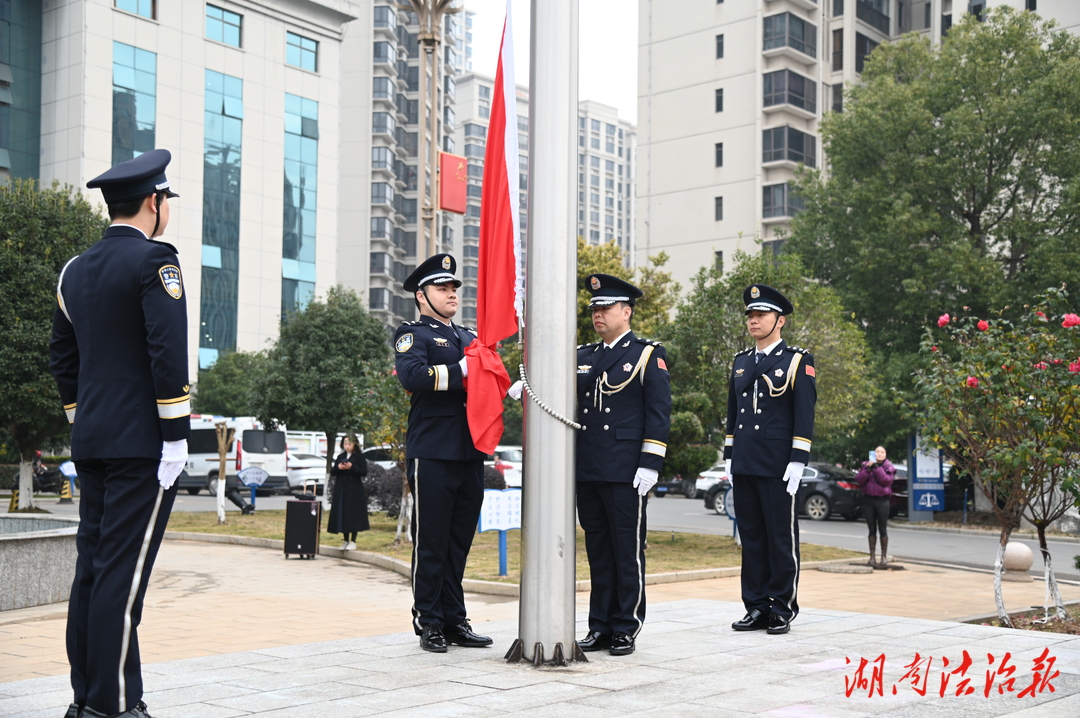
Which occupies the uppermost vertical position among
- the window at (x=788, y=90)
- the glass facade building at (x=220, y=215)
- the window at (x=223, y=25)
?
the window at (x=223, y=25)

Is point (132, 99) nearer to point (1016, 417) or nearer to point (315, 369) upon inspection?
point (315, 369)

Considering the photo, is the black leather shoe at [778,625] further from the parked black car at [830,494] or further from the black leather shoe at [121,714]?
the parked black car at [830,494]

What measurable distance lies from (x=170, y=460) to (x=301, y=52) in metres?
58.6

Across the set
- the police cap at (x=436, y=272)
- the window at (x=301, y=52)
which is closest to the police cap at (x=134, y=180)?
the police cap at (x=436, y=272)

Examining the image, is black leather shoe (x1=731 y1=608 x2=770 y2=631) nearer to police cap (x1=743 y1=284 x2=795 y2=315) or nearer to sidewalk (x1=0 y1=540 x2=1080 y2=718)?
sidewalk (x1=0 y1=540 x2=1080 y2=718)

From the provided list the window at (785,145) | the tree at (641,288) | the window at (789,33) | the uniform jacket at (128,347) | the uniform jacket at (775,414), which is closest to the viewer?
the uniform jacket at (128,347)

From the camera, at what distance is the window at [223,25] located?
54688 millimetres

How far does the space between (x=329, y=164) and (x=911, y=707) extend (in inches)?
2326

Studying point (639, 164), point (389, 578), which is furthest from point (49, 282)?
point (639, 164)

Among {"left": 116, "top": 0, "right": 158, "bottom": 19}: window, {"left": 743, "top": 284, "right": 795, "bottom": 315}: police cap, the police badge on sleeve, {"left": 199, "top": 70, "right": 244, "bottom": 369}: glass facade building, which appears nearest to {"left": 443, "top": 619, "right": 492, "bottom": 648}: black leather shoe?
the police badge on sleeve

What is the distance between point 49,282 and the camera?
902 inches

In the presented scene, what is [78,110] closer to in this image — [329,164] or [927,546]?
[329,164]

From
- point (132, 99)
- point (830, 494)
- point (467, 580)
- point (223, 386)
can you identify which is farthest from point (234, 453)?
point (467, 580)

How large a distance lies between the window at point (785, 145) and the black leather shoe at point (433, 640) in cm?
4923
